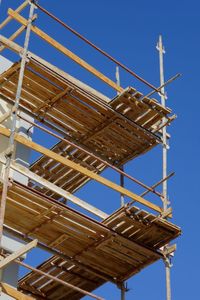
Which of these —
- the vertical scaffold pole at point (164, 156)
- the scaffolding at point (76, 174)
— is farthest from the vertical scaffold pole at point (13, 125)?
the vertical scaffold pole at point (164, 156)

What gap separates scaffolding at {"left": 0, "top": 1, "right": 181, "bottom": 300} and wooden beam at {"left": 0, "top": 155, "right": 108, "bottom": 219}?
→ 23 mm

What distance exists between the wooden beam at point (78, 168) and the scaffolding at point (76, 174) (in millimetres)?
19

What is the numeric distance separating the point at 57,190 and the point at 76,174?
2928 mm

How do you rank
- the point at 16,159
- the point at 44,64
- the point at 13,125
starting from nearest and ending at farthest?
the point at 13,125 < the point at 44,64 < the point at 16,159

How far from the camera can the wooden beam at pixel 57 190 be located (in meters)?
16.0

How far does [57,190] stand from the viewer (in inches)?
650

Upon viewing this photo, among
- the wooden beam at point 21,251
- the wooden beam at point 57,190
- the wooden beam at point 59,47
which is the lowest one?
the wooden beam at point 21,251

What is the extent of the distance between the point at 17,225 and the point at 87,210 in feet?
4.53

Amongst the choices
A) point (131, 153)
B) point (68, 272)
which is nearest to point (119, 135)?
point (131, 153)

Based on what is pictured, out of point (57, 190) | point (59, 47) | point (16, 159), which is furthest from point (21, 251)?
point (59, 47)

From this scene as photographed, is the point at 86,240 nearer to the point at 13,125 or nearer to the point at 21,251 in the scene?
the point at 13,125

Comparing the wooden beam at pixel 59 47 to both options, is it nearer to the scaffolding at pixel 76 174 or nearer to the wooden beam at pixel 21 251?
the scaffolding at pixel 76 174

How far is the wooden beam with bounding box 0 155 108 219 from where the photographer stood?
16.0 m

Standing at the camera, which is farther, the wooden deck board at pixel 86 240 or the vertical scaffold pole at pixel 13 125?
the wooden deck board at pixel 86 240
